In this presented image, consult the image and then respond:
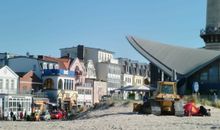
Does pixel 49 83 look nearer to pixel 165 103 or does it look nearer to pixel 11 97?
pixel 11 97

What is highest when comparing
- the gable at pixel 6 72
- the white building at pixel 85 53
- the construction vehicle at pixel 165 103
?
the white building at pixel 85 53

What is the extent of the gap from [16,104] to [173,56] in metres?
20.7

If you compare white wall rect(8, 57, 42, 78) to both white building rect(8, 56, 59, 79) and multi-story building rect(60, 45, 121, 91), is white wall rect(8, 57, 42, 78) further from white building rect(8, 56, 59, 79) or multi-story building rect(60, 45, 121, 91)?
multi-story building rect(60, 45, 121, 91)

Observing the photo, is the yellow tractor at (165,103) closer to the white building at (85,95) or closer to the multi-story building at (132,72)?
the white building at (85,95)

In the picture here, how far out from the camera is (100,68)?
94.9 meters

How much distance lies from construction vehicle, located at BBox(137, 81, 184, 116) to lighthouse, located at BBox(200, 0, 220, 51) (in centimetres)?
3505

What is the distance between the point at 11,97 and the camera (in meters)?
65.2

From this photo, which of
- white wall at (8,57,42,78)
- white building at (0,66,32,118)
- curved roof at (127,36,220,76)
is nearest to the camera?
curved roof at (127,36,220,76)

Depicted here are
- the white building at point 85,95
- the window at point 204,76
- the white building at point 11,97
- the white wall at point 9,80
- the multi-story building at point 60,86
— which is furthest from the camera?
the white building at point 85,95

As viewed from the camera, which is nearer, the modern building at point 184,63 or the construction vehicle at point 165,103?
the construction vehicle at point 165,103

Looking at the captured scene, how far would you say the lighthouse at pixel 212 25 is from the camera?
68.2 meters

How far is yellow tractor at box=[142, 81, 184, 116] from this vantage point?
33.3 metres

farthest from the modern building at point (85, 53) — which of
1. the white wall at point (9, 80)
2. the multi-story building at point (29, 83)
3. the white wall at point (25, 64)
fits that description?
the white wall at point (9, 80)

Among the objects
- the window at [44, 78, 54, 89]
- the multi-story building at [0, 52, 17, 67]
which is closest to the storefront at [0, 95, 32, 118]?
the window at [44, 78, 54, 89]
